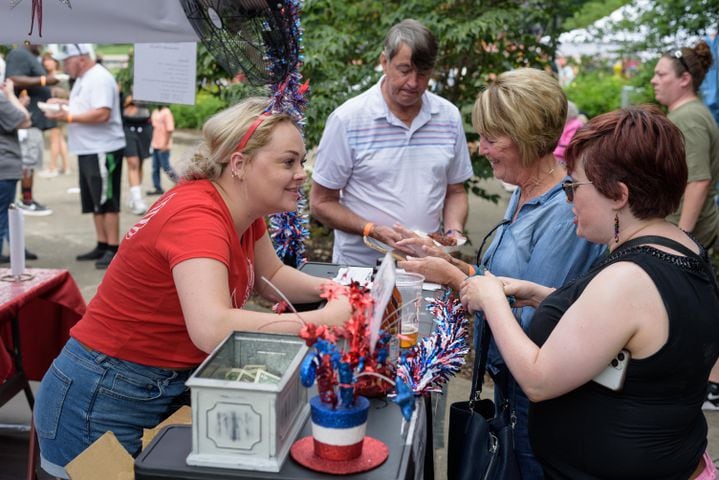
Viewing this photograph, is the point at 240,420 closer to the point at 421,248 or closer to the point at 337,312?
the point at 337,312

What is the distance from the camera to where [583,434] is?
2041 millimetres

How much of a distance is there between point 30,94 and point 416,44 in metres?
6.80

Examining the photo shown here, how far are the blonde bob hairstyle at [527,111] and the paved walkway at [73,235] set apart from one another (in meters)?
1.90

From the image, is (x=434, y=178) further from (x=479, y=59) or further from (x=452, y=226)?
(x=479, y=59)

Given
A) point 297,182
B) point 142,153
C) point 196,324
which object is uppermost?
point 297,182

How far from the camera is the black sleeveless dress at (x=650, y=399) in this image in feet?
6.32

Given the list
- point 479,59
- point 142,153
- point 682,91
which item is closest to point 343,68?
point 479,59

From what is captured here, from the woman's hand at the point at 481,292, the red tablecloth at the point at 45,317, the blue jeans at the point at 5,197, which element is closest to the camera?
the woman's hand at the point at 481,292

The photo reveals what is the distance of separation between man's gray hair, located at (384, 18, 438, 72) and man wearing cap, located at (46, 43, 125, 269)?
396 centimetres

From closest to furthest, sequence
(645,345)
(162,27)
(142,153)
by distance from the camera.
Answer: (645,345), (162,27), (142,153)

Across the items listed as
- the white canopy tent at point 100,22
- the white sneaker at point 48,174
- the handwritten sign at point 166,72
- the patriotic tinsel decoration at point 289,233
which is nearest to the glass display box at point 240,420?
the patriotic tinsel decoration at point 289,233

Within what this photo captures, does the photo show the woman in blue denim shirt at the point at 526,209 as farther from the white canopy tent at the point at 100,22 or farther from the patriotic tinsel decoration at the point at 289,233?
the white canopy tent at the point at 100,22

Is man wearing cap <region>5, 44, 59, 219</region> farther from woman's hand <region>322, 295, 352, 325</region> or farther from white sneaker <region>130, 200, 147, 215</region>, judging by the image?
woman's hand <region>322, 295, 352, 325</region>

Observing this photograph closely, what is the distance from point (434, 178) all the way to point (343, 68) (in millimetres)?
2660
